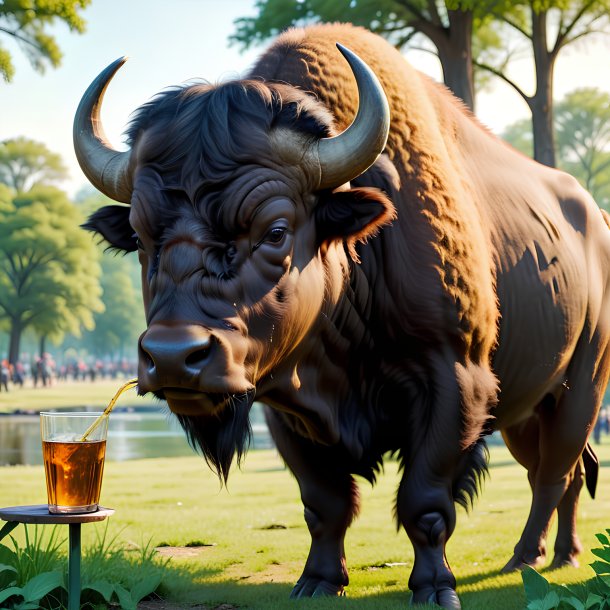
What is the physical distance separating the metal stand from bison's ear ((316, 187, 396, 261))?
1.61m

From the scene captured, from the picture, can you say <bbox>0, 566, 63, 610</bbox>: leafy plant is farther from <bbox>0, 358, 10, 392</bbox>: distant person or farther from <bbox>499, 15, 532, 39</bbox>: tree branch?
<bbox>0, 358, 10, 392</bbox>: distant person

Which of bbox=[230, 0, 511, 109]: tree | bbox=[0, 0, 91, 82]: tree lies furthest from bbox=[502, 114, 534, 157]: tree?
bbox=[0, 0, 91, 82]: tree

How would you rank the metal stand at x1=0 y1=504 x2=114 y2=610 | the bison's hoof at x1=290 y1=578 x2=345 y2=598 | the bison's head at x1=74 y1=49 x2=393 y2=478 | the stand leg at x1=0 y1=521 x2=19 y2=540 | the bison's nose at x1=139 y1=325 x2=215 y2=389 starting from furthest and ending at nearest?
the bison's hoof at x1=290 y1=578 x2=345 y2=598 < the stand leg at x1=0 y1=521 x2=19 y2=540 < the metal stand at x1=0 y1=504 x2=114 y2=610 < the bison's head at x1=74 y1=49 x2=393 y2=478 < the bison's nose at x1=139 y1=325 x2=215 y2=389

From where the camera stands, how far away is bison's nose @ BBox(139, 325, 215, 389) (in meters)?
3.54

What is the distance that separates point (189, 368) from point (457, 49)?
674 inches

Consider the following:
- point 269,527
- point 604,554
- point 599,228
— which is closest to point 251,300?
point 604,554

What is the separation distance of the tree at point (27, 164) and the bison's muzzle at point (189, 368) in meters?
55.7

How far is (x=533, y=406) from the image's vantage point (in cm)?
629

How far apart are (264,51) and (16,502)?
638 cm

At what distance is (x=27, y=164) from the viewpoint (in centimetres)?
5816

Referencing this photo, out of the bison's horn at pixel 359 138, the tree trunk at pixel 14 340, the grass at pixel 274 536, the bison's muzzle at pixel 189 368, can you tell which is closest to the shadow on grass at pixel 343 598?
the grass at pixel 274 536

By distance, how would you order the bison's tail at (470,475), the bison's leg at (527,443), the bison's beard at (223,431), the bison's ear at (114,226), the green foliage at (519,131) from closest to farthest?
the bison's beard at (223,431) < the bison's ear at (114,226) < the bison's tail at (470,475) < the bison's leg at (527,443) < the green foliage at (519,131)

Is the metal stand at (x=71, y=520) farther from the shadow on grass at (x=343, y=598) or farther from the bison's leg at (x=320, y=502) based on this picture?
the bison's leg at (x=320, y=502)

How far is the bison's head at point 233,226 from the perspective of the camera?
379 centimetres
